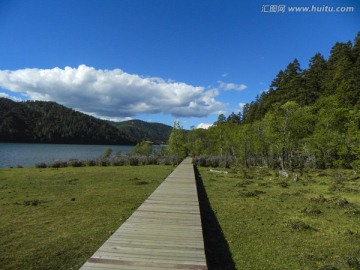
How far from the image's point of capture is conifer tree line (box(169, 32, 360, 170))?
104ft

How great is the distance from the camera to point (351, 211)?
12.4m

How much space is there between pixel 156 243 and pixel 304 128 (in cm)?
3290

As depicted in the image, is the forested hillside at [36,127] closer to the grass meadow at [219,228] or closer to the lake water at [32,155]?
the lake water at [32,155]

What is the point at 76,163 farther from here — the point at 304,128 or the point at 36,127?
the point at 36,127

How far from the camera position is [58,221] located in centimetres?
1016

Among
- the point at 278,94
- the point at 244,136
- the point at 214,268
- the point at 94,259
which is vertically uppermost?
the point at 278,94

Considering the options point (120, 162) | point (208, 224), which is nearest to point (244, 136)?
point (120, 162)

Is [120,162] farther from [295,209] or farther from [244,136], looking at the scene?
[295,209]

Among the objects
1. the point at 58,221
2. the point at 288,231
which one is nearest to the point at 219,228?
the point at 288,231

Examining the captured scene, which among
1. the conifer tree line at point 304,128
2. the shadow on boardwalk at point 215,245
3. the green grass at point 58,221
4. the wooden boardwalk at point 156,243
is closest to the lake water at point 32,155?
the green grass at point 58,221

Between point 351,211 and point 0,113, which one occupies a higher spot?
point 0,113

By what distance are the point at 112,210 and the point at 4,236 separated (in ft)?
14.3

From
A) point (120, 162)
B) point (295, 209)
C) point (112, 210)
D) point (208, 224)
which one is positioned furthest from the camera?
point (120, 162)

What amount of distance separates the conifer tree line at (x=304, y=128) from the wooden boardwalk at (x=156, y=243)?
65.4 feet
